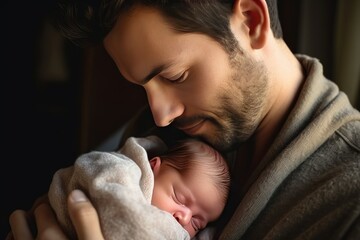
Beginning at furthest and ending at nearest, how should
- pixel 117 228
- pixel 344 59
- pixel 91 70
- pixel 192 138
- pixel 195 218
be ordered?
1. pixel 91 70
2. pixel 344 59
3. pixel 192 138
4. pixel 195 218
5. pixel 117 228

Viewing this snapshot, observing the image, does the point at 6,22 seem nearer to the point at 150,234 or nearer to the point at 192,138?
the point at 192,138

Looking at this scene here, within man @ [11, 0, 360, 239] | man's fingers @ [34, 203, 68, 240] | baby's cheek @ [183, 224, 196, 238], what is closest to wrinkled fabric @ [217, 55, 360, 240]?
man @ [11, 0, 360, 239]

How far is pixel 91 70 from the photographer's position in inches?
98.8

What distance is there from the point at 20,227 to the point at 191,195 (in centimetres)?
42

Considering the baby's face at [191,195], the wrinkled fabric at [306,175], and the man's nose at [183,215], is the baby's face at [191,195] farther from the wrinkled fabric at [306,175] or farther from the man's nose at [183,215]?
the wrinkled fabric at [306,175]

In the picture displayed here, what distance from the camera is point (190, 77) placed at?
110 cm

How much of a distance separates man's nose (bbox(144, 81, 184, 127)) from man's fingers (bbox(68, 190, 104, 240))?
264 millimetres

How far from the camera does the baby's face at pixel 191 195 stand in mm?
1140

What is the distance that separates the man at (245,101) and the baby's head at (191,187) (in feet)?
0.19

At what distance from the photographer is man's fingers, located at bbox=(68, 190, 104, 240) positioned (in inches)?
36.6

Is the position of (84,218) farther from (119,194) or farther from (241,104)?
(241,104)

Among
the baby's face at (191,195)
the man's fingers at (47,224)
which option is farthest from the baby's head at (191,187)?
the man's fingers at (47,224)

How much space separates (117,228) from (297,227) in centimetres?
38

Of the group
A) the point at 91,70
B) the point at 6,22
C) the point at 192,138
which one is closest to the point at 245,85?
the point at 192,138
